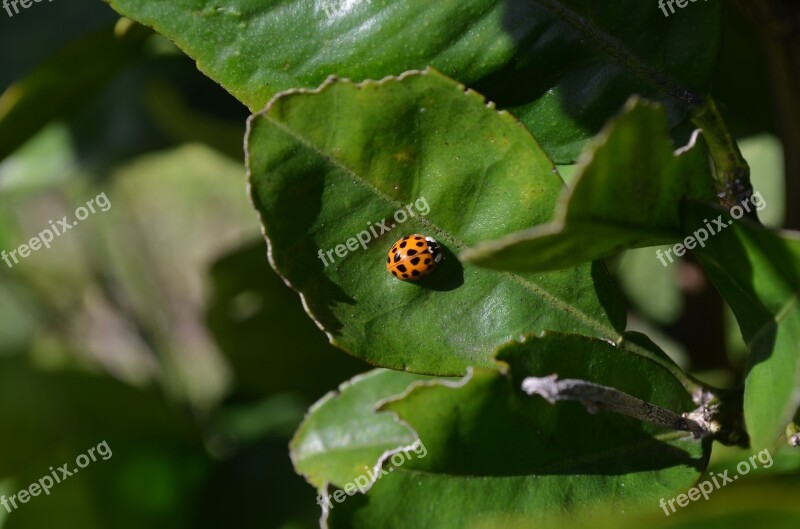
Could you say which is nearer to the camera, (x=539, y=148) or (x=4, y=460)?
(x=539, y=148)

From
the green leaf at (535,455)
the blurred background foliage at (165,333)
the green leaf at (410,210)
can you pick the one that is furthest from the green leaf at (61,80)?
the green leaf at (535,455)

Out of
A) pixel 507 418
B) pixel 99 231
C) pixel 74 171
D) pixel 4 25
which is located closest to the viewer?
pixel 507 418

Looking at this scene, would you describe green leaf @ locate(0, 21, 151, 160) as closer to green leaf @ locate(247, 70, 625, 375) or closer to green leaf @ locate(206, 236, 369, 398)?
green leaf @ locate(206, 236, 369, 398)

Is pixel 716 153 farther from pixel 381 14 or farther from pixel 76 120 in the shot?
pixel 76 120

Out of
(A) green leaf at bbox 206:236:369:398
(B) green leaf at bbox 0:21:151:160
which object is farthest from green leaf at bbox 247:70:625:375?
(A) green leaf at bbox 206:236:369:398

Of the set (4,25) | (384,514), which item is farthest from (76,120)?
(384,514)

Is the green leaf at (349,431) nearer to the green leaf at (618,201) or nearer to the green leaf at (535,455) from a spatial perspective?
the green leaf at (535,455)

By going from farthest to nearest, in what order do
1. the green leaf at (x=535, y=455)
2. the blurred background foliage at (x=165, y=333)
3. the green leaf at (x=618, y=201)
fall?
the blurred background foliage at (x=165, y=333) → the green leaf at (x=535, y=455) → the green leaf at (x=618, y=201)
